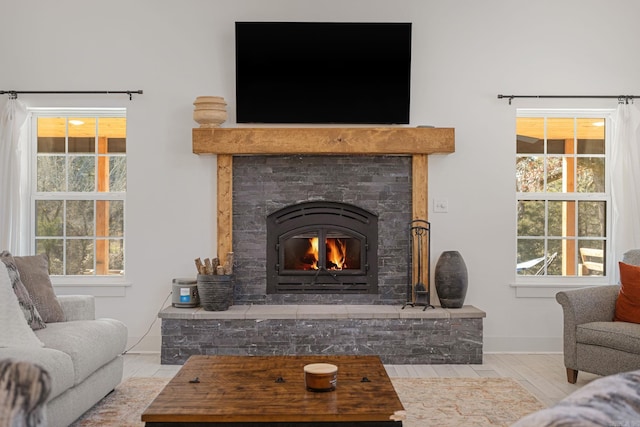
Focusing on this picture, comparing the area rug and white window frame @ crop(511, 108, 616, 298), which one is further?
white window frame @ crop(511, 108, 616, 298)

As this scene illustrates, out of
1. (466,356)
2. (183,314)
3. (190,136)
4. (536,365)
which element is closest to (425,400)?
(466,356)

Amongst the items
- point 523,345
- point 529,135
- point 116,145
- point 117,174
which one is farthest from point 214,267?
point 529,135

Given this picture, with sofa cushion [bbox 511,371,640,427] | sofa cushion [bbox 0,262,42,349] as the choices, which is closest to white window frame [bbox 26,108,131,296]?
sofa cushion [bbox 0,262,42,349]

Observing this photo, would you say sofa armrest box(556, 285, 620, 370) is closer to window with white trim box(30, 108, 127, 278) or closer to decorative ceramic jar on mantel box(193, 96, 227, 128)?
decorative ceramic jar on mantel box(193, 96, 227, 128)

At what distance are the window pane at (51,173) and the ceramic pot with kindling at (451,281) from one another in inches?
124

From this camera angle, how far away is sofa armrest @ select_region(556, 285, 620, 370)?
13.4ft

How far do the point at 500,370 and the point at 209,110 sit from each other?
9.47 feet

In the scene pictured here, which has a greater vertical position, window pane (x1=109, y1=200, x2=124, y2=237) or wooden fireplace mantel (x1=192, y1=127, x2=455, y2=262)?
wooden fireplace mantel (x1=192, y1=127, x2=455, y2=262)

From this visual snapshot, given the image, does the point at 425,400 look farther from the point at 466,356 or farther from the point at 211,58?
the point at 211,58

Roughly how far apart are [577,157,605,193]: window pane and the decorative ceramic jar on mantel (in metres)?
2.98

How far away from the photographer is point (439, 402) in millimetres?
3670

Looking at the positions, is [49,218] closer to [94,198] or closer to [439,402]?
[94,198]

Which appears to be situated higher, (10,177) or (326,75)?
(326,75)

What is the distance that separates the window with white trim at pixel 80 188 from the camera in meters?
5.25
